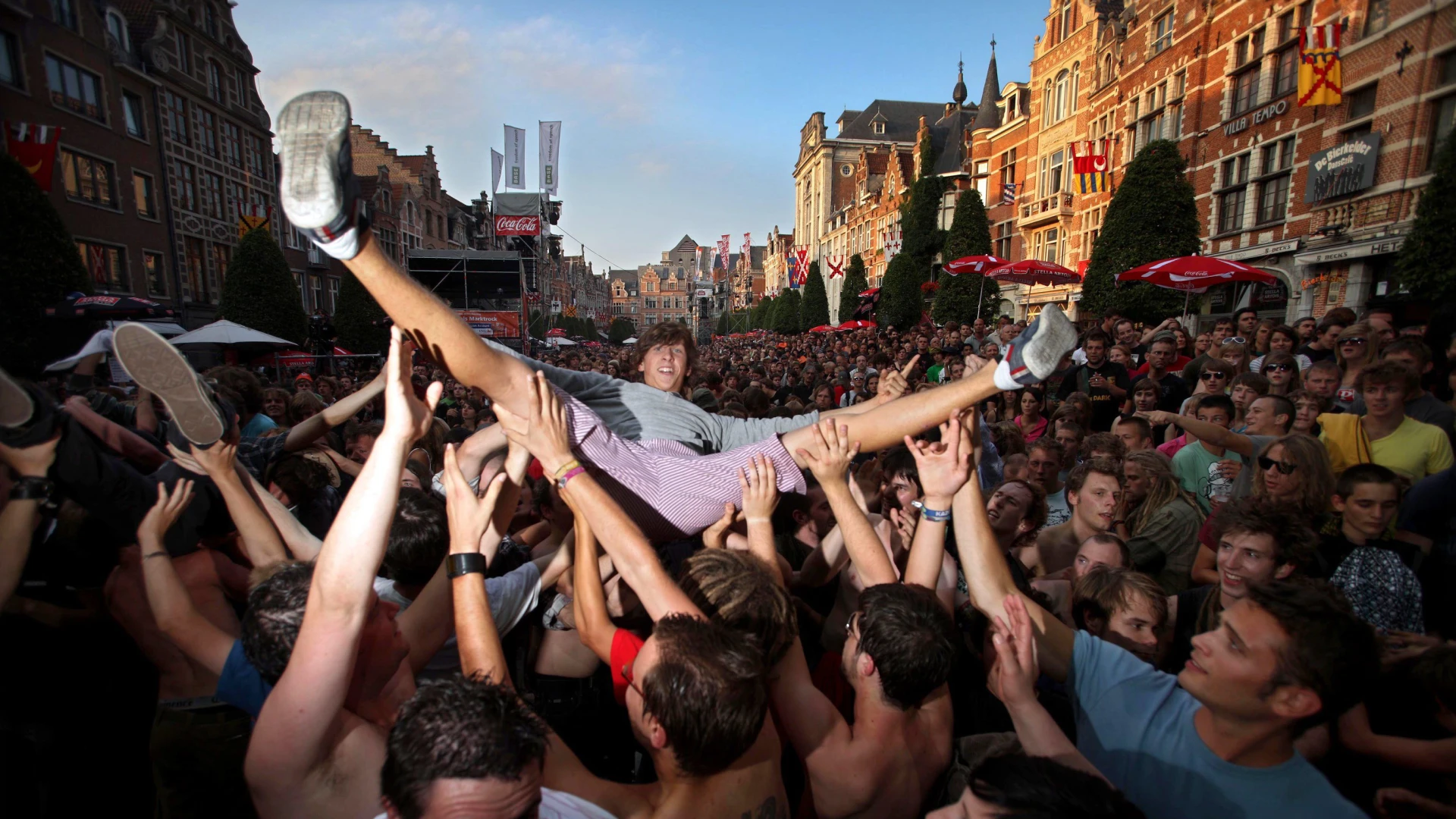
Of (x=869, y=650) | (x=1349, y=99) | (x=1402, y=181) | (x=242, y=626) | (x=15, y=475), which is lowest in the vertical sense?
(x=869, y=650)

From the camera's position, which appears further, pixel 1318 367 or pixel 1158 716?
pixel 1318 367

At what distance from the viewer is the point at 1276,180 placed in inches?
697

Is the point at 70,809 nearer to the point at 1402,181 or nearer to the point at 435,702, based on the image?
the point at 435,702

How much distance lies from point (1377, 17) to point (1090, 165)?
7.60 m

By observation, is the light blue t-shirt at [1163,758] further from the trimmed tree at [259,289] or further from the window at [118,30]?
the window at [118,30]

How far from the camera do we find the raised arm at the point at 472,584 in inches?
66.3

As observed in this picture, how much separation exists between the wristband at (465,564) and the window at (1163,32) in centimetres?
2799

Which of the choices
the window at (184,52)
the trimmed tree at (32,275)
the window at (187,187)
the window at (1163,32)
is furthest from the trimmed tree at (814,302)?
the trimmed tree at (32,275)

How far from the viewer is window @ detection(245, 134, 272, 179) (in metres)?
26.9

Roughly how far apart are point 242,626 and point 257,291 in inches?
941

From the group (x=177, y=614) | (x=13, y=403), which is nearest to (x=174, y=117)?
(x=13, y=403)

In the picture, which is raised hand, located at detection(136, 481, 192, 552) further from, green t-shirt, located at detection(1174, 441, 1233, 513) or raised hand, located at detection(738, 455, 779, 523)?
green t-shirt, located at detection(1174, 441, 1233, 513)

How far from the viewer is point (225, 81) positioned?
25.1 metres

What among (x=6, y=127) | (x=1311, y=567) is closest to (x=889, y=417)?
(x=1311, y=567)
